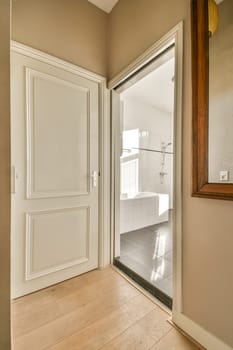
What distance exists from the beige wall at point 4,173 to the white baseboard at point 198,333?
104 cm

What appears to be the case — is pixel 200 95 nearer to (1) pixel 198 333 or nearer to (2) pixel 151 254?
(1) pixel 198 333

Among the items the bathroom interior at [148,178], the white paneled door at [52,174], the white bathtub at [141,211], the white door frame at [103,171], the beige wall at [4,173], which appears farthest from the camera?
the white bathtub at [141,211]

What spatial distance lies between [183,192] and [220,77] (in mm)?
746

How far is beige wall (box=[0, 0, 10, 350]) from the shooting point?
77 centimetres

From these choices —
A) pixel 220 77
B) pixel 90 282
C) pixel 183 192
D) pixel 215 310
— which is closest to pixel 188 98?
pixel 220 77

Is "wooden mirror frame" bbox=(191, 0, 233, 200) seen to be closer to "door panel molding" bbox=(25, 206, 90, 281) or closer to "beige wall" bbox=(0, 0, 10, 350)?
"beige wall" bbox=(0, 0, 10, 350)

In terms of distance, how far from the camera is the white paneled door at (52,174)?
5.00 ft

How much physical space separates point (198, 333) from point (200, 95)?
4.91 feet

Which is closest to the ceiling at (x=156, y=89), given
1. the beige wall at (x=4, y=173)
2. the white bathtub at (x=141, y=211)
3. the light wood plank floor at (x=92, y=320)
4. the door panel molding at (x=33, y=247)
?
the white bathtub at (x=141, y=211)

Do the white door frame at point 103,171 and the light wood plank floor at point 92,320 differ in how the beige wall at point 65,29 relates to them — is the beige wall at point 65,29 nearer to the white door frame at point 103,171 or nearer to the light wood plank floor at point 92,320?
the white door frame at point 103,171

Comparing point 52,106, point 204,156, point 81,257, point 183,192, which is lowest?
point 81,257

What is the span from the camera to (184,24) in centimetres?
120

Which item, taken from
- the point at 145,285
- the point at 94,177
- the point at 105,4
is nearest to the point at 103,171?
the point at 94,177

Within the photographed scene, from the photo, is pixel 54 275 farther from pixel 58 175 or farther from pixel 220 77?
pixel 220 77
